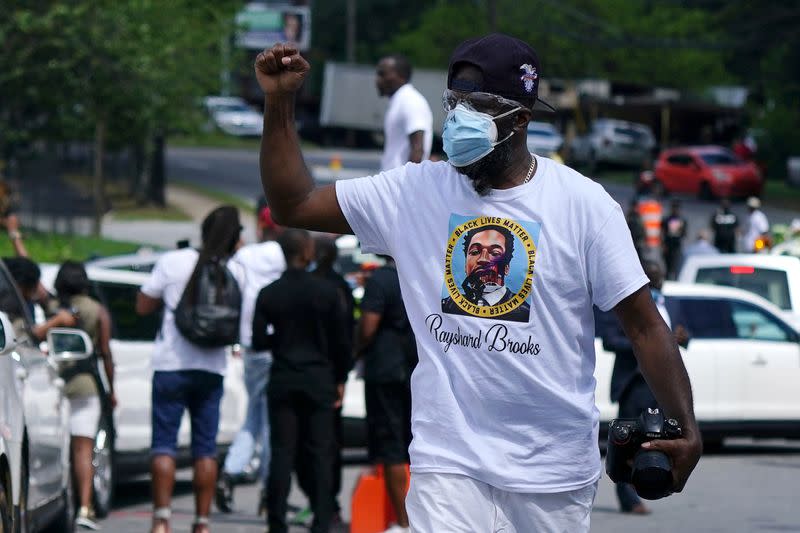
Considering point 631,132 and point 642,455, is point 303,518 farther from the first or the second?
point 631,132

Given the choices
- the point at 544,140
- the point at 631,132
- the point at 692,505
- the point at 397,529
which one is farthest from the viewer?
the point at 631,132

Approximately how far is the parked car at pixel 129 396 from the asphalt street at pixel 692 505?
0.33 metres

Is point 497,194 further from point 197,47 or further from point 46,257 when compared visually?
point 197,47

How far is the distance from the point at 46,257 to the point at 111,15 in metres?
7.54

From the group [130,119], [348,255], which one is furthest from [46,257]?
[130,119]

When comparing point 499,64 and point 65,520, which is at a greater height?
point 499,64

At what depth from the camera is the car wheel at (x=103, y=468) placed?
1072cm

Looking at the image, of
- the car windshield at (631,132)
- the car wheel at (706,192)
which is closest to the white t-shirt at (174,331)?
the car wheel at (706,192)

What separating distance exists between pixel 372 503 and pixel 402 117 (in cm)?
228

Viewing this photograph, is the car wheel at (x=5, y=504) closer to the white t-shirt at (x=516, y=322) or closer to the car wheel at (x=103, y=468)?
the white t-shirt at (x=516, y=322)

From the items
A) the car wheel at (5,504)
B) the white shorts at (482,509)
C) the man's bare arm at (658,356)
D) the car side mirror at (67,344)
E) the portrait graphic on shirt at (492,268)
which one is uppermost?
the portrait graphic on shirt at (492,268)

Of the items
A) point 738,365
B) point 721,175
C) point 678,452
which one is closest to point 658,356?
point 678,452

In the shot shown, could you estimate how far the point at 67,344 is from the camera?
825 cm

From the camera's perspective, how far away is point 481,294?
4.07 meters
